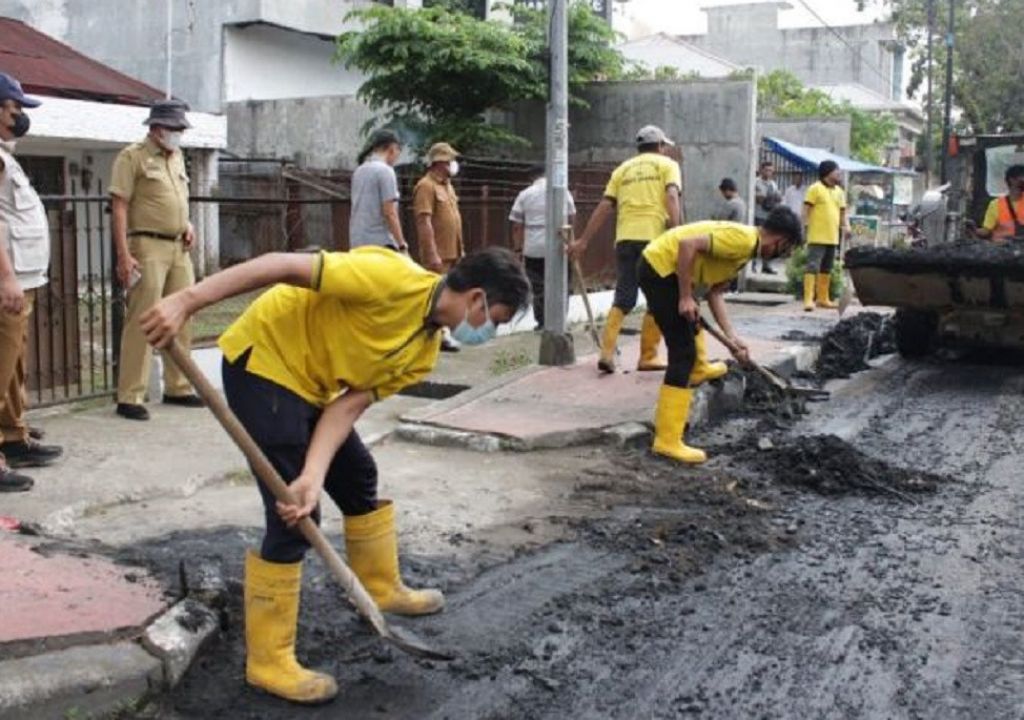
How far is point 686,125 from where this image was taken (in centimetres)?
1641

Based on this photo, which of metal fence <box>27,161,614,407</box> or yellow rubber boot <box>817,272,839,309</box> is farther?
yellow rubber boot <box>817,272,839,309</box>

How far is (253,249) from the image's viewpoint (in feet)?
50.9

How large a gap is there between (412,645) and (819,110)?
33138 millimetres

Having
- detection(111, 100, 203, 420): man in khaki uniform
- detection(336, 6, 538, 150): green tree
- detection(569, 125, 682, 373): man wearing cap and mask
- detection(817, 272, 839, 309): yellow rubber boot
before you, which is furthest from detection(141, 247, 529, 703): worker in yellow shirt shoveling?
detection(336, 6, 538, 150): green tree

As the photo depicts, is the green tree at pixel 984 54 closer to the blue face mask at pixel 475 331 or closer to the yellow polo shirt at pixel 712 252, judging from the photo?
the yellow polo shirt at pixel 712 252

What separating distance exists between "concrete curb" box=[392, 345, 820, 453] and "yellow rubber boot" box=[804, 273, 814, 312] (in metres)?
5.85

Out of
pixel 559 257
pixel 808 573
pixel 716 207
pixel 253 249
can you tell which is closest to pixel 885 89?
pixel 716 207

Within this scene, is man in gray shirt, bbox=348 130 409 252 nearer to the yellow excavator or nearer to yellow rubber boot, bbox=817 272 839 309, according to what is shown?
the yellow excavator

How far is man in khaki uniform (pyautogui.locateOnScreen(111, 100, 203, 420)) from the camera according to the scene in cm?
682

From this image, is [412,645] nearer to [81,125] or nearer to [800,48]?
[81,125]

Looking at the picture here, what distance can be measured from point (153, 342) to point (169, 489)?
2612mm

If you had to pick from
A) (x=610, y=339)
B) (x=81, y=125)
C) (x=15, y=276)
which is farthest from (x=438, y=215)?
(x=81, y=125)

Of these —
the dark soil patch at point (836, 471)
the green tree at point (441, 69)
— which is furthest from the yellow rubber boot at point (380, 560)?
the green tree at point (441, 69)

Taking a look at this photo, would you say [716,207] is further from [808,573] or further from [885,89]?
[885,89]
